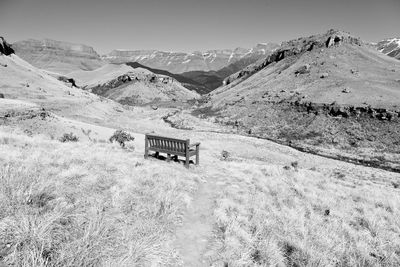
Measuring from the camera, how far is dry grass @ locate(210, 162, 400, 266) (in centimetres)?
525

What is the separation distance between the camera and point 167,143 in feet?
40.4

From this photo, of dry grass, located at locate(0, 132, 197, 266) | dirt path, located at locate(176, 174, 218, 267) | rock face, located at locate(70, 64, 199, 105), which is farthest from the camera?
rock face, located at locate(70, 64, 199, 105)

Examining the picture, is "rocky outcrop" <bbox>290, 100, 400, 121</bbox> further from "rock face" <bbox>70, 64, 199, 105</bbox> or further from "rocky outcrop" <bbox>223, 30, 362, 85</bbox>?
"rock face" <bbox>70, 64, 199, 105</bbox>

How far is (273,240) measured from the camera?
18.8 ft

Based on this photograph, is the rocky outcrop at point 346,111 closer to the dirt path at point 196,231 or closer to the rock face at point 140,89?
the dirt path at point 196,231

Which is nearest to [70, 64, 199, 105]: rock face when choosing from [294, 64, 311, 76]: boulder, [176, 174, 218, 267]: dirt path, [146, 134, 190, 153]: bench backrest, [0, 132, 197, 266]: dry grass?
[294, 64, 311, 76]: boulder

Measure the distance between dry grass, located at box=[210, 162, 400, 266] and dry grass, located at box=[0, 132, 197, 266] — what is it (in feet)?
4.13

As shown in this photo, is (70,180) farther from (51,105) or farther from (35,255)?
(51,105)

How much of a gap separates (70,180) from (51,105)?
36027 millimetres

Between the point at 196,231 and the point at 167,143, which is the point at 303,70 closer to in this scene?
the point at 167,143

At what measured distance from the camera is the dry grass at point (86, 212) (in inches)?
134

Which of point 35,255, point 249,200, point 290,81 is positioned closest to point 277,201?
point 249,200

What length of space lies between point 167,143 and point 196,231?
6747mm

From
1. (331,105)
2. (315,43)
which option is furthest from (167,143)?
(315,43)
